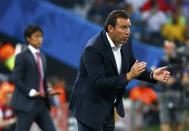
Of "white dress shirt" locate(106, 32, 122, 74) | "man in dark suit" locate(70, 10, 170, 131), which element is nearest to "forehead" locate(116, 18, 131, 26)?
"man in dark suit" locate(70, 10, 170, 131)

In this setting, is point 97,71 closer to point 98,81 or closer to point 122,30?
point 98,81

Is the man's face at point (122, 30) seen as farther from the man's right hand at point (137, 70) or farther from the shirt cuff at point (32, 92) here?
the shirt cuff at point (32, 92)

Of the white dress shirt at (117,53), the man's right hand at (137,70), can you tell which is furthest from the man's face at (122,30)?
the man's right hand at (137,70)

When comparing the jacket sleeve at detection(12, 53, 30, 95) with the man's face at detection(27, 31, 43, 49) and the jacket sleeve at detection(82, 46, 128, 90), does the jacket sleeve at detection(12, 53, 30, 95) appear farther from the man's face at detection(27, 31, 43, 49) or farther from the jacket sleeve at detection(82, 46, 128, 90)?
the jacket sleeve at detection(82, 46, 128, 90)

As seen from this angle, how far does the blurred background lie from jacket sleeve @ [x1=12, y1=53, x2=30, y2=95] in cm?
314

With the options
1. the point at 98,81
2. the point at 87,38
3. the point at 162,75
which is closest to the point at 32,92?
the point at 98,81

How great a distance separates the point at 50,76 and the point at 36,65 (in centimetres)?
641

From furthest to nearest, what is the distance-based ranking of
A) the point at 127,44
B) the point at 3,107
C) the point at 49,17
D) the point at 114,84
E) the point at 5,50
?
the point at 49,17, the point at 5,50, the point at 3,107, the point at 127,44, the point at 114,84

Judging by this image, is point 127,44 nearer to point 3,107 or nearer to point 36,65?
point 36,65

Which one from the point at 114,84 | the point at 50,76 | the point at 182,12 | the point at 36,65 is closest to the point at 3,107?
the point at 36,65

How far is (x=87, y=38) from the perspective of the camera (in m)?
15.9

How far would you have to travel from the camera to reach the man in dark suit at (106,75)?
7.19 metres

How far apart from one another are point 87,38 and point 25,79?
20.8ft

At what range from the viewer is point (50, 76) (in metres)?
16.1
